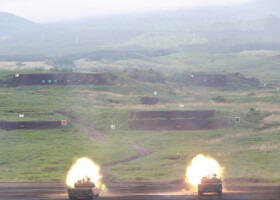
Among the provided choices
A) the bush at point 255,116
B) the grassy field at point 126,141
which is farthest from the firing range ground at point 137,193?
the bush at point 255,116

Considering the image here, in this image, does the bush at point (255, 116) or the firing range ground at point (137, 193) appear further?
the bush at point (255, 116)

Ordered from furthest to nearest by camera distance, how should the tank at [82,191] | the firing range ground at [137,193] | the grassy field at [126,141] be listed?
the grassy field at [126,141], the firing range ground at [137,193], the tank at [82,191]

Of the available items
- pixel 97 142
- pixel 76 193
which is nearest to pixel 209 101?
pixel 97 142

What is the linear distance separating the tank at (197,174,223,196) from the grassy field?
13.2 meters

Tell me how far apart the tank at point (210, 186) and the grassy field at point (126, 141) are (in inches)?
521

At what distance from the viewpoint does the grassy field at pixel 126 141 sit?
71094 mm

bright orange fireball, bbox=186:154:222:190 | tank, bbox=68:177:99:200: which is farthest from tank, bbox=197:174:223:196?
tank, bbox=68:177:99:200

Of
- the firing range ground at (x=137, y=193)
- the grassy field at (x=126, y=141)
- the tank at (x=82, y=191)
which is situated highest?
the grassy field at (x=126, y=141)

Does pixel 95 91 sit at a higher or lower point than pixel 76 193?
higher

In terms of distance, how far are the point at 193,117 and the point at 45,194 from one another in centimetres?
6120

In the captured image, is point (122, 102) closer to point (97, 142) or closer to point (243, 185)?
point (97, 142)

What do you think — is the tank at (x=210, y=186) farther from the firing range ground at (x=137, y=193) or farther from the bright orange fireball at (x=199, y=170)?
the bright orange fireball at (x=199, y=170)

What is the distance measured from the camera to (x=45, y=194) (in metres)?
56.5

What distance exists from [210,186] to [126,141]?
49.1m
